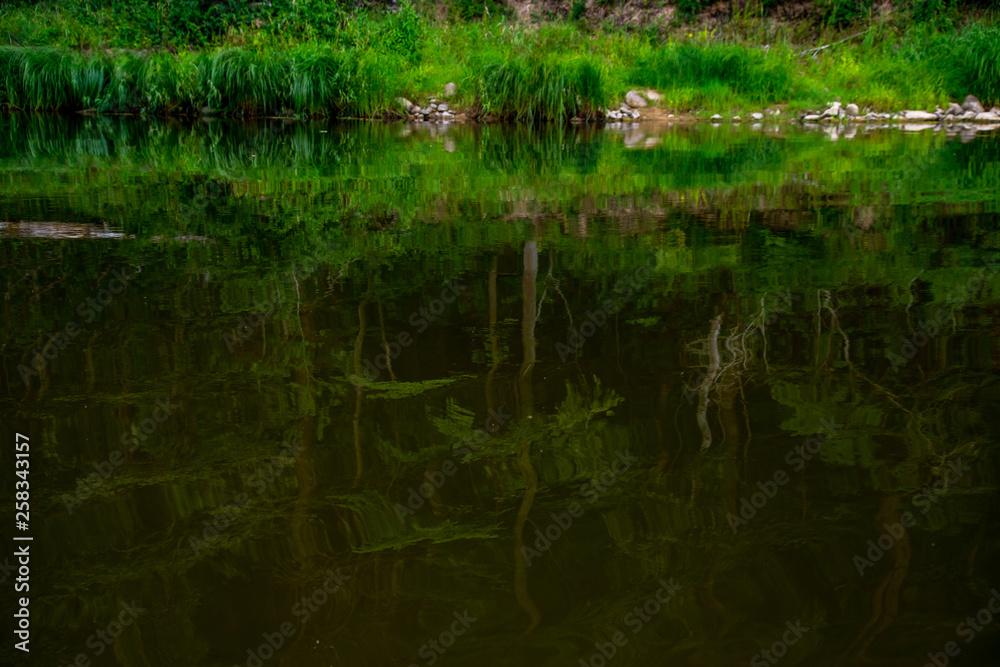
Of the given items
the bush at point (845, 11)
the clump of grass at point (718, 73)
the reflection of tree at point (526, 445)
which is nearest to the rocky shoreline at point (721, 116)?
the clump of grass at point (718, 73)

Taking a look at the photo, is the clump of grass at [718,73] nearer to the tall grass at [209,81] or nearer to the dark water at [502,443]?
the tall grass at [209,81]

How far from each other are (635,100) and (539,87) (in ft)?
6.90

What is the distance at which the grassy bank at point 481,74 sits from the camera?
1323 centimetres

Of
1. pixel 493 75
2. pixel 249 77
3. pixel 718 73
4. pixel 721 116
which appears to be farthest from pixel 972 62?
pixel 249 77

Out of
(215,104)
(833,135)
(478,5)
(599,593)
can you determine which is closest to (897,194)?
(599,593)

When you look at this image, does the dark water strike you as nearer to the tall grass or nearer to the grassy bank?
the grassy bank

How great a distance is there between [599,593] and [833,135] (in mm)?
10739

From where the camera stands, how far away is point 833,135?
10.9 meters

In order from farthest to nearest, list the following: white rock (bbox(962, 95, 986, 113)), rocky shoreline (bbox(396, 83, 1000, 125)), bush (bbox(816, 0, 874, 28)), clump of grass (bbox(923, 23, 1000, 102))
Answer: bush (bbox(816, 0, 874, 28)) < white rock (bbox(962, 95, 986, 113)) < clump of grass (bbox(923, 23, 1000, 102)) < rocky shoreline (bbox(396, 83, 1000, 125))

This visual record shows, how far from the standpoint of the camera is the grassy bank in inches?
521

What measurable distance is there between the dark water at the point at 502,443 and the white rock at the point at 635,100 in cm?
1027

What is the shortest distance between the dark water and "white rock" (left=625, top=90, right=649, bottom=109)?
10.3 meters

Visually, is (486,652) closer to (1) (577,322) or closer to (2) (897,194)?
(1) (577,322)

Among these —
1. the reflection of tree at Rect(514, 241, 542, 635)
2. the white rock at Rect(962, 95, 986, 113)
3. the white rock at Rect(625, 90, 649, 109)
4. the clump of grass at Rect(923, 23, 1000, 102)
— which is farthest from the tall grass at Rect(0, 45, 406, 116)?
the reflection of tree at Rect(514, 241, 542, 635)
